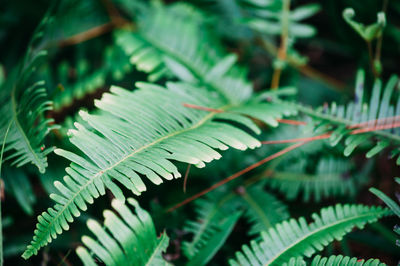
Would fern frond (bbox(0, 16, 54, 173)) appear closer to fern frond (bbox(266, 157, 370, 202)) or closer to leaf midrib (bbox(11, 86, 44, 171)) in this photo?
leaf midrib (bbox(11, 86, 44, 171))

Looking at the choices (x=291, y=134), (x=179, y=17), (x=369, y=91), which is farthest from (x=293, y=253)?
(x=179, y=17)

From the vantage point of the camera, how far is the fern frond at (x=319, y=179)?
1.26m

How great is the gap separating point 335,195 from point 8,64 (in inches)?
70.4

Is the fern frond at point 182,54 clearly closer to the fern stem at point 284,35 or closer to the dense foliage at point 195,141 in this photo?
the dense foliage at point 195,141

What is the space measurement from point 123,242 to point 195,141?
0.97 feet

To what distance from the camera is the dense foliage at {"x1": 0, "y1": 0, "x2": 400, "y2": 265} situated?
76 centimetres

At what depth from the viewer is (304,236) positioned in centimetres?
A: 84

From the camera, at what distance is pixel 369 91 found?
49.0 inches

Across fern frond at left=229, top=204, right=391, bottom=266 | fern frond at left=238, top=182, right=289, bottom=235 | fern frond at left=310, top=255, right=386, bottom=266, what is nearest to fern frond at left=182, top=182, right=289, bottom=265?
fern frond at left=238, top=182, right=289, bottom=235

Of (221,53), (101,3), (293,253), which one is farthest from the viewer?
(101,3)

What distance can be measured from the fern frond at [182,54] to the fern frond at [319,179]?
0.36 meters

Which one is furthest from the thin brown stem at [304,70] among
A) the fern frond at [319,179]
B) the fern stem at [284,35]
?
the fern frond at [319,179]

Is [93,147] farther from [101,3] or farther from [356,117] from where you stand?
[101,3]

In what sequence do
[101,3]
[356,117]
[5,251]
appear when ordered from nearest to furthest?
[356,117] < [5,251] < [101,3]
